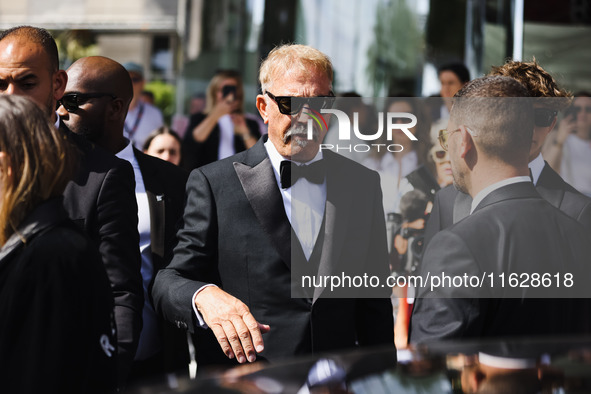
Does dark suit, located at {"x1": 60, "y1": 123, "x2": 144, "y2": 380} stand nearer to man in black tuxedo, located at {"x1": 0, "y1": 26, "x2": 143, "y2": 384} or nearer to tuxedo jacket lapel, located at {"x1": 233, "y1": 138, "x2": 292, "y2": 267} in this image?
man in black tuxedo, located at {"x1": 0, "y1": 26, "x2": 143, "y2": 384}

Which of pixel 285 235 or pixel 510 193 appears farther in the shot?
pixel 285 235

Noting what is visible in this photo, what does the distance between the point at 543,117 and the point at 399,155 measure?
19.6 inches

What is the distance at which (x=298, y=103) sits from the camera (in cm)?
325

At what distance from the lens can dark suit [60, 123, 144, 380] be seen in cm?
306

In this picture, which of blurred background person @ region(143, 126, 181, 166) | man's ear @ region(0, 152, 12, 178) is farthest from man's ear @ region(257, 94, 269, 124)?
blurred background person @ region(143, 126, 181, 166)

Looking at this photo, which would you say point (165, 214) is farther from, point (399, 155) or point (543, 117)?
point (543, 117)

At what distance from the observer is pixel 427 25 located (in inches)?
402

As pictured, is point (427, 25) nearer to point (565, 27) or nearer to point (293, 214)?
point (565, 27)

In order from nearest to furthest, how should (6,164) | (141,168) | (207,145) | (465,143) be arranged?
1. (6,164)
2. (465,143)
3. (141,168)
4. (207,145)

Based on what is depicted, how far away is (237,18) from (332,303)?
7728 millimetres

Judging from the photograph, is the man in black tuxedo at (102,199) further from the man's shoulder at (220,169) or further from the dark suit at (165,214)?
the dark suit at (165,214)

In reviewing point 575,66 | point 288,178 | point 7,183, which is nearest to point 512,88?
point 288,178

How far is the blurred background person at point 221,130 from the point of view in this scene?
22.9 ft

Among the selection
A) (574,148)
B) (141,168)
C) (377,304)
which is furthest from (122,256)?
(574,148)
